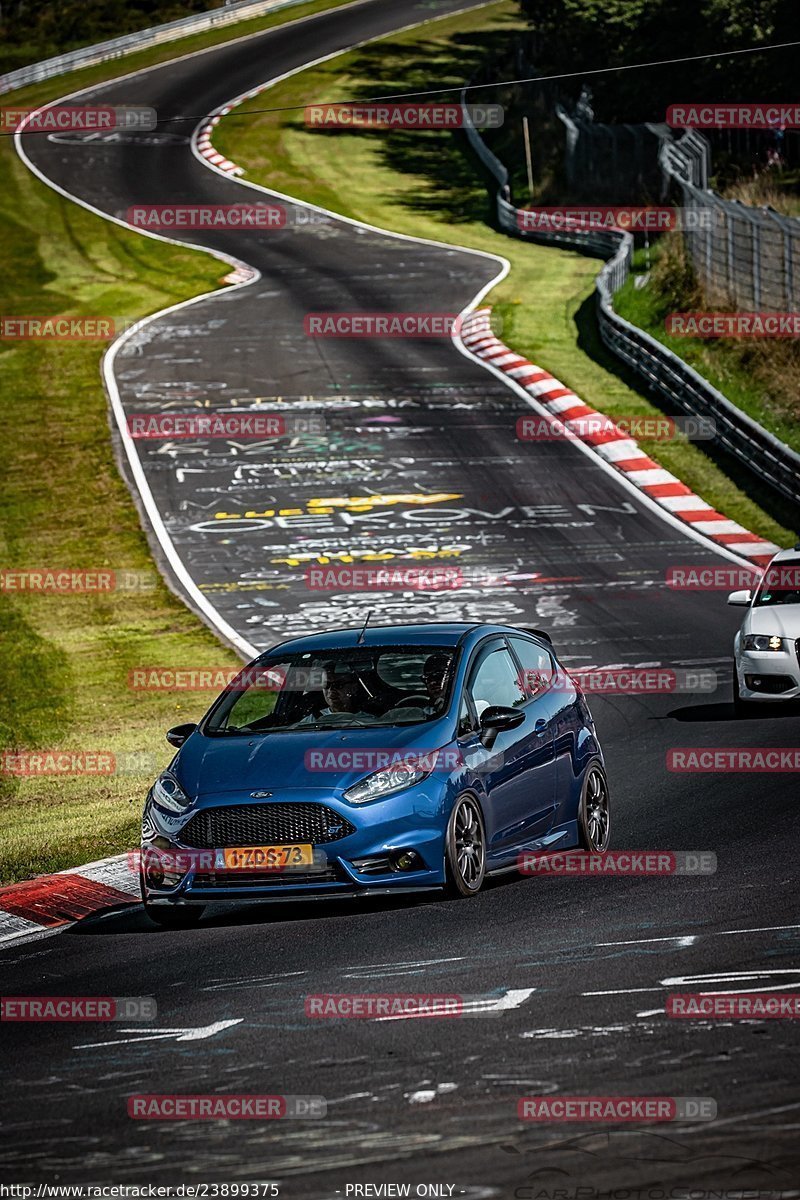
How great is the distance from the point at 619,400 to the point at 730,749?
1971cm

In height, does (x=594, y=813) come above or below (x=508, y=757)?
below

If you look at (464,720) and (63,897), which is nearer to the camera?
(464,720)

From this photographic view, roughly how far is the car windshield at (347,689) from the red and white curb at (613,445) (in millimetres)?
13779

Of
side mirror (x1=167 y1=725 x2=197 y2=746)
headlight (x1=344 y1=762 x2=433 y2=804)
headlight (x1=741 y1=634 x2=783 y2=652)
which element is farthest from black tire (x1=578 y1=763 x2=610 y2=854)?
headlight (x1=741 y1=634 x2=783 y2=652)

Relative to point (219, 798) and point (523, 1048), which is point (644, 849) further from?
point (523, 1048)

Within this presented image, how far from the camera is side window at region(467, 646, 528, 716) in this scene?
1107 cm

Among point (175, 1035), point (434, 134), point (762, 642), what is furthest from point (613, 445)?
point (434, 134)

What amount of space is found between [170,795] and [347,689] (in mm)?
1323

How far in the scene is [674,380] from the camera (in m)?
32.6

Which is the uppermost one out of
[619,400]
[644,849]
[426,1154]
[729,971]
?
[426,1154]

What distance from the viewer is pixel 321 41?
79.2 m

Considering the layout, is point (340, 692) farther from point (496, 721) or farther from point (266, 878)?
point (266, 878)

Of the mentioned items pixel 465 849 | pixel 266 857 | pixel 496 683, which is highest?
pixel 496 683

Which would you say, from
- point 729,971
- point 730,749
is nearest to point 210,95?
point 730,749
